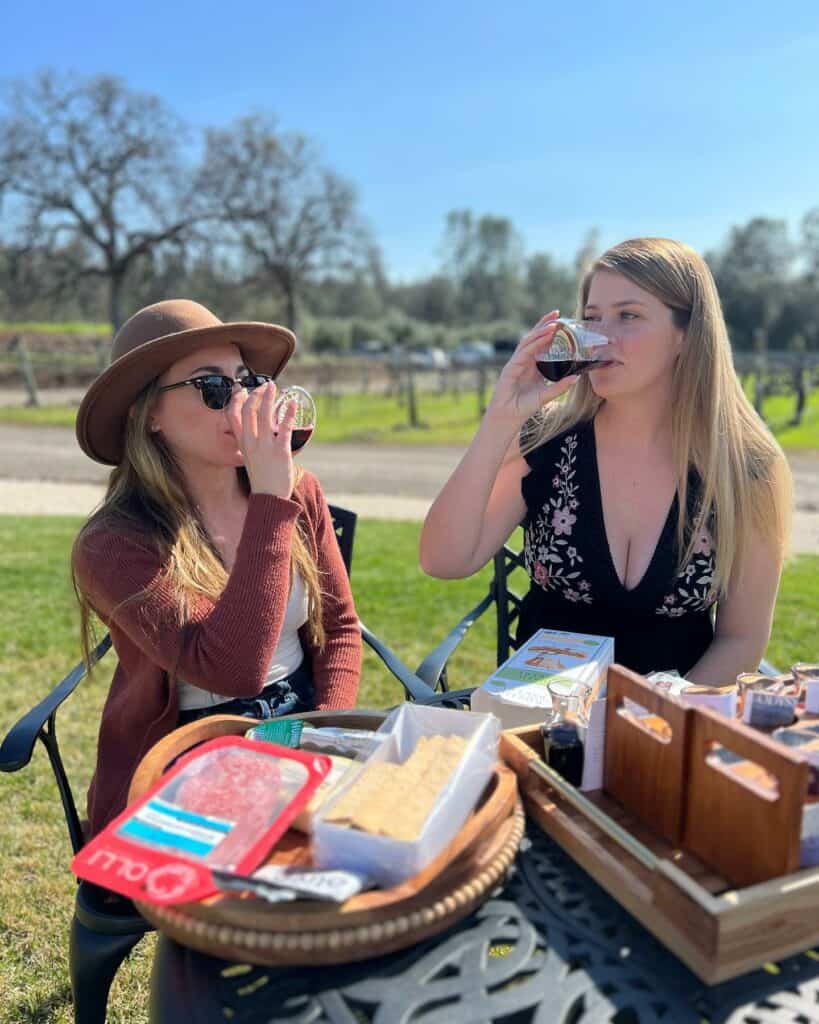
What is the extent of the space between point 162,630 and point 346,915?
95cm

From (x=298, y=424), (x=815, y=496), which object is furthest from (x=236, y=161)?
(x=298, y=424)

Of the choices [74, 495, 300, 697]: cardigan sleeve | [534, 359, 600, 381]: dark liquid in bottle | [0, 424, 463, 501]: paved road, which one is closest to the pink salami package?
[74, 495, 300, 697]: cardigan sleeve

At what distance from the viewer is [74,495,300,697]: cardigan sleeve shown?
1687 millimetres

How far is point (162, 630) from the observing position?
173cm

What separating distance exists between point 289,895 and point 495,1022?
28 centimetres

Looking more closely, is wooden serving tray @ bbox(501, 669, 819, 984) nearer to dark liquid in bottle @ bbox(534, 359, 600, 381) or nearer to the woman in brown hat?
the woman in brown hat

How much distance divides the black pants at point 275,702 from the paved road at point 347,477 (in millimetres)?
6203

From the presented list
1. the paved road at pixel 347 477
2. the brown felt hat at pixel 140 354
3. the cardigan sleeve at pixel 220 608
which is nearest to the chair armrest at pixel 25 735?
the cardigan sleeve at pixel 220 608

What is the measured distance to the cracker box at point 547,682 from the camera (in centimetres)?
126

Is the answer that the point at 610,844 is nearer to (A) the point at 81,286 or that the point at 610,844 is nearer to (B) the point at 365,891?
(B) the point at 365,891

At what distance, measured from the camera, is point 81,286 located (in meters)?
27.2

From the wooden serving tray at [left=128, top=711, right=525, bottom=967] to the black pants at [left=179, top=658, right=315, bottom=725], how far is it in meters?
0.92

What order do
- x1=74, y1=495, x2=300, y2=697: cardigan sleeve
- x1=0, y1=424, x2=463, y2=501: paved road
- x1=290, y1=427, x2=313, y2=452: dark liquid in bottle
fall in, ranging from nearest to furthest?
x1=74, y1=495, x2=300, y2=697: cardigan sleeve < x1=290, y1=427, x2=313, y2=452: dark liquid in bottle < x1=0, y1=424, x2=463, y2=501: paved road

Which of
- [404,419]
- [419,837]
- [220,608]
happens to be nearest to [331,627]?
[220,608]
